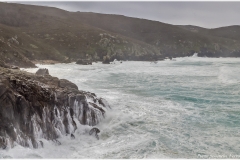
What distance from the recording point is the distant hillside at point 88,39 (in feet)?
200

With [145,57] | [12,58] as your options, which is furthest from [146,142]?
[145,57]

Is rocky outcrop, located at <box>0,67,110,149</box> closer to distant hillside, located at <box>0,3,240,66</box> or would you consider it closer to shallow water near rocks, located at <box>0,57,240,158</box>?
shallow water near rocks, located at <box>0,57,240,158</box>

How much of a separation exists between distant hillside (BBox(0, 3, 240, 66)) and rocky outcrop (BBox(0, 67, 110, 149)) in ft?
98.0

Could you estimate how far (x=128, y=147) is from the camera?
13523mm

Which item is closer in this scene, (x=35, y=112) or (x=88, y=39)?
(x=35, y=112)

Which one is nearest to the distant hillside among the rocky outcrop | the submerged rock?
the rocky outcrop

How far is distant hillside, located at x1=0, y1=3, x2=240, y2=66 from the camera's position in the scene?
6107 cm

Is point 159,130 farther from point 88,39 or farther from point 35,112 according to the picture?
point 88,39

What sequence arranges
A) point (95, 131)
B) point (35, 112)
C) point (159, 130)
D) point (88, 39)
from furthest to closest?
1. point (88, 39)
2. point (159, 130)
3. point (95, 131)
4. point (35, 112)

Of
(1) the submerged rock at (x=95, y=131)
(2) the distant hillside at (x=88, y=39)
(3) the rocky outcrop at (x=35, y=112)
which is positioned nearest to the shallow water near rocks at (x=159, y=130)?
(1) the submerged rock at (x=95, y=131)

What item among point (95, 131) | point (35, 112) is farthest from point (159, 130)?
point (35, 112)

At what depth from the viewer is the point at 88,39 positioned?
83.8 metres

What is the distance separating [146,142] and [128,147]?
1.08 meters

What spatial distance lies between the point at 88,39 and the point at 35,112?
71.8 metres
